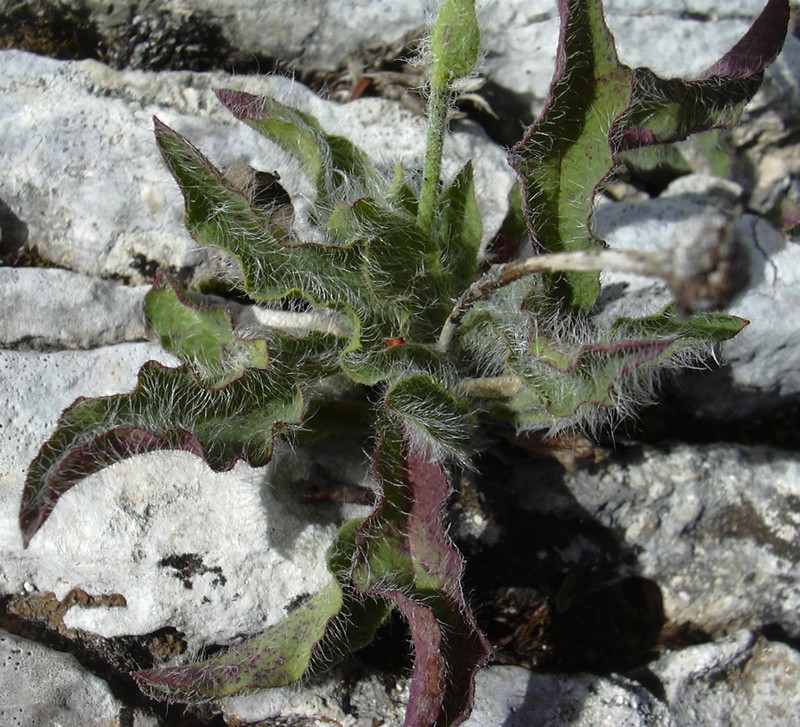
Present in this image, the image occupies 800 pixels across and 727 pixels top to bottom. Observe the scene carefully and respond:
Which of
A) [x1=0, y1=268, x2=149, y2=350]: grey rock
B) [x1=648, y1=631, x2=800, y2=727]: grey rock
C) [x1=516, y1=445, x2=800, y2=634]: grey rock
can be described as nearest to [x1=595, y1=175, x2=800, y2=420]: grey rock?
[x1=516, y1=445, x2=800, y2=634]: grey rock

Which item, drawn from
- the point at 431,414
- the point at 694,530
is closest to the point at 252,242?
the point at 431,414

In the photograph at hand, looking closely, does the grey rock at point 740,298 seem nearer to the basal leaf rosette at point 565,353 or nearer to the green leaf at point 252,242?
the basal leaf rosette at point 565,353

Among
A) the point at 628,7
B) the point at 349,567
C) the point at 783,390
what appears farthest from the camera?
the point at 628,7

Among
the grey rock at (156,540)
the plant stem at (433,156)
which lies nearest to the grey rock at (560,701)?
the grey rock at (156,540)

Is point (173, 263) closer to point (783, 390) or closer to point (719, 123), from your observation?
point (719, 123)

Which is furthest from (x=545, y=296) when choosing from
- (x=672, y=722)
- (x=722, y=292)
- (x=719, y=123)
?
(x=672, y=722)
